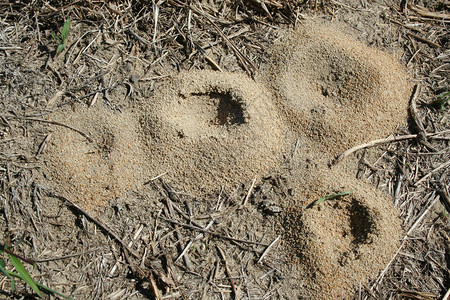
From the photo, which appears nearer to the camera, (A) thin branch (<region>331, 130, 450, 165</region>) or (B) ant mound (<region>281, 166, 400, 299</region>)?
(B) ant mound (<region>281, 166, 400, 299</region>)

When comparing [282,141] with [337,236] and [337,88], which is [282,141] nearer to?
[337,88]

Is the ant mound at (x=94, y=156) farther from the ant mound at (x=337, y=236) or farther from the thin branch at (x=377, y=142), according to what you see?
the thin branch at (x=377, y=142)

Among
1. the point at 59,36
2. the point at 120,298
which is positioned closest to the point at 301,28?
the point at 59,36

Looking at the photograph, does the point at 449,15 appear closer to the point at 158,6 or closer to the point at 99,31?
the point at 158,6

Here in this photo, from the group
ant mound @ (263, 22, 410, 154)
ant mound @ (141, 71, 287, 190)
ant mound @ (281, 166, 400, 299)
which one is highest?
ant mound @ (263, 22, 410, 154)

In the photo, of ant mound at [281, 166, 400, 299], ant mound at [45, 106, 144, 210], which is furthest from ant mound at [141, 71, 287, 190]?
ant mound at [281, 166, 400, 299]

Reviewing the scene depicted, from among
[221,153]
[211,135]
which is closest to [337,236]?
[221,153]

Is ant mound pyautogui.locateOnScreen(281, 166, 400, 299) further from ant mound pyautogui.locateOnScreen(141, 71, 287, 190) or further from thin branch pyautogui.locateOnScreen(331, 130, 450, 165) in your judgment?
ant mound pyautogui.locateOnScreen(141, 71, 287, 190)
